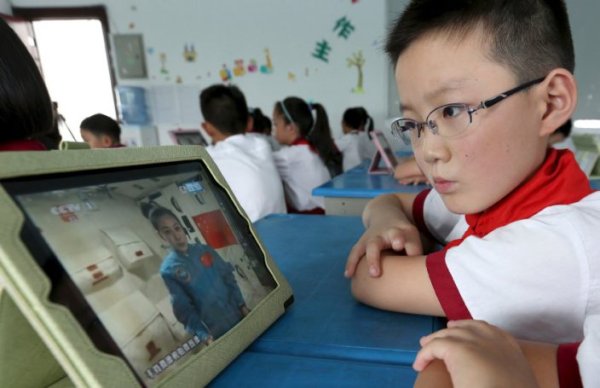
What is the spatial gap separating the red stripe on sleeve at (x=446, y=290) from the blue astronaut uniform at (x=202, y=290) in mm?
237

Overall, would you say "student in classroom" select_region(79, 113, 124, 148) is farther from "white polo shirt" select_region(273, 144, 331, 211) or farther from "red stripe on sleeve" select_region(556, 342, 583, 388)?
"red stripe on sleeve" select_region(556, 342, 583, 388)

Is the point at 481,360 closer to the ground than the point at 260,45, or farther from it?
closer to the ground

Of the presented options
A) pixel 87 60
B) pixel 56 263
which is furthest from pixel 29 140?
pixel 87 60

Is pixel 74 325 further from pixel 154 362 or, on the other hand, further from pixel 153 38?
pixel 153 38

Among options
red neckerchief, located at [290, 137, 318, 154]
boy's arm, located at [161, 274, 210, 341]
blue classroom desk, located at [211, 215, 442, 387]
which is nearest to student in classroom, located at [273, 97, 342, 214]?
red neckerchief, located at [290, 137, 318, 154]

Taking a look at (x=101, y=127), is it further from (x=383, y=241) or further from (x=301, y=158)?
(x=383, y=241)

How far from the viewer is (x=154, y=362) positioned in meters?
0.35

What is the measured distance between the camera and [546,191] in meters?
0.50

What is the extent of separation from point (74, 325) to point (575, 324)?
48 centimetres

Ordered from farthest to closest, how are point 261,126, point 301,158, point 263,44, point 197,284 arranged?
point 263,44, point 261,126, point 301,158, point 197,284

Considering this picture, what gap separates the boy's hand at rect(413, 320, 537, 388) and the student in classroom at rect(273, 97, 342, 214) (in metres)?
1.79

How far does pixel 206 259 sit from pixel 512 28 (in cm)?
46

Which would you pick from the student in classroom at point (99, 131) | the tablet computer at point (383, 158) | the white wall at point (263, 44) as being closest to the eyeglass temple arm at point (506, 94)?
the tablet computer at point (383, 158)

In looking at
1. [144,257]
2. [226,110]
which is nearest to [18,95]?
[144,257]
